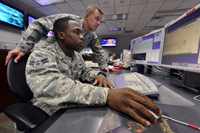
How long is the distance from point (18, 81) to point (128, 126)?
1.76 feet

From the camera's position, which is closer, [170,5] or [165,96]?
[165,96]

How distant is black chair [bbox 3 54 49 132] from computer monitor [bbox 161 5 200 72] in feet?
2.37

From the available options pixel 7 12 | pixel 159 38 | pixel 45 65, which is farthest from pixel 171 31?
pixel 7 12

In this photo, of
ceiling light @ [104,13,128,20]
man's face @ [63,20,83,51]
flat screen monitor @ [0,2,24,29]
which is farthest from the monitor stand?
flat screen monitor @ [0,2,24,29]

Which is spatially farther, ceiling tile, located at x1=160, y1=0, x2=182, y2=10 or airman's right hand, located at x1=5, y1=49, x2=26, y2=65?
ceiling tile, located at x1=160, y1=0, x2=182, y2=10

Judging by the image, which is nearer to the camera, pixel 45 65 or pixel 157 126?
pixel 157 126

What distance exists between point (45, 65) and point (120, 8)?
10.1ft

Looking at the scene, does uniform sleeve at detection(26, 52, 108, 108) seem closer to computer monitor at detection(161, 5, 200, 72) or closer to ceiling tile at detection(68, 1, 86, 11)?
computer monitor at detection(161, 5, 200, 72)

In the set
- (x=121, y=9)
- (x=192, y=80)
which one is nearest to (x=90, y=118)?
(x=192, y=80)

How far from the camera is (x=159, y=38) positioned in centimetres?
79

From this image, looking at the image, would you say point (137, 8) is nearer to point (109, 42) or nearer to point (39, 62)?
point (109, 42)

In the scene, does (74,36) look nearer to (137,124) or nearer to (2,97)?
(137,124)

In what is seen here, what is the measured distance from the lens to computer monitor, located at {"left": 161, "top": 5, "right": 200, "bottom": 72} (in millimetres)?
454

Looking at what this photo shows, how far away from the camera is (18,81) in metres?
0.44
